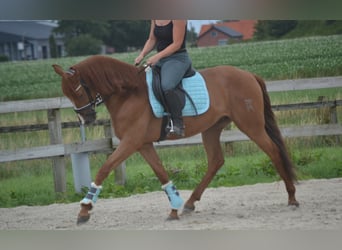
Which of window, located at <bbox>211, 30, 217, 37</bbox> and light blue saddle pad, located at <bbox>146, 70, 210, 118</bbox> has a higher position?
window, located at <bbox>211, 30, 217, 37</bbox>

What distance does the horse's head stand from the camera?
383 centimetres

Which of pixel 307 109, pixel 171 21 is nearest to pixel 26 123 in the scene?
pixel 171 21

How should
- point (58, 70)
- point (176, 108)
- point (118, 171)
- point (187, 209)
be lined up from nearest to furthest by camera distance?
1. point (58, 70)
2. point (176, 108)
3. point (187, 209)
4. point (118, 171)

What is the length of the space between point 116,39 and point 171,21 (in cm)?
49

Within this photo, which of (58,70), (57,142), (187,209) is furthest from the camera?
(57,142)

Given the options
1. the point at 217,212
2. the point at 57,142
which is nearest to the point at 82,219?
the point at 57,142

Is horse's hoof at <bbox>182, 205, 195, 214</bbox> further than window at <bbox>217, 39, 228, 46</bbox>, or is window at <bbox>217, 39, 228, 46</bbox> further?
window at <bbox>217, 39, 228, 46</bbox>

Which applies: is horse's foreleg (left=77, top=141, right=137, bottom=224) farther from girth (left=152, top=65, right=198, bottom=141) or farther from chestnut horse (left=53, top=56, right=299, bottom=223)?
girth (left=152, top=65, right=198, bottom=141)

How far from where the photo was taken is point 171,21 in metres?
3.94

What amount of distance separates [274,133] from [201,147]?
496 mm

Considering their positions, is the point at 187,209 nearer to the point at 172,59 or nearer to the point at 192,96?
the point at 192,96

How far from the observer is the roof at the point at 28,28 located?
4.19m

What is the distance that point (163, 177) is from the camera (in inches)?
158

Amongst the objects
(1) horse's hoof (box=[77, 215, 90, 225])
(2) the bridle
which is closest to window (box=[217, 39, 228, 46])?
(2) the bridle
